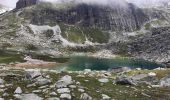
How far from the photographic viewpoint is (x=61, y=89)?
87.7 ft

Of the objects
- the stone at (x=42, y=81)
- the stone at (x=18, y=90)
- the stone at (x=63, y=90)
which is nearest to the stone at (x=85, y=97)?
the stone at (x=63, y=90)

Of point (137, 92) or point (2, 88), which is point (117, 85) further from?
point (2, 88)

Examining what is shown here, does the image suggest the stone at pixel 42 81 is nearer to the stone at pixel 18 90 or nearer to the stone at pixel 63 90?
the stone at pixel 18 90

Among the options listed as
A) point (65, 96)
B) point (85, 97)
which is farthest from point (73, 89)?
point (85, 97)

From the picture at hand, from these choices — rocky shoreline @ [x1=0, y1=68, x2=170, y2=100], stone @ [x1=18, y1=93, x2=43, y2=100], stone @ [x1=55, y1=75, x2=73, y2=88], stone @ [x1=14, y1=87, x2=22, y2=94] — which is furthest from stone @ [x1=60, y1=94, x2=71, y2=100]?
stone @ [x1=14, y1=87, x2=22, y2=94]

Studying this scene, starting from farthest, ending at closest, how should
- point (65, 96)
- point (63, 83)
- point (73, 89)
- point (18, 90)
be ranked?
1. point (63, 83)
2. point (73, 89)
3. point (18, 90)
4. point (65, 96)

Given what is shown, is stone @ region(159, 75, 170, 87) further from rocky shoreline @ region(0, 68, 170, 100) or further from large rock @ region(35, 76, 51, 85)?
large rock @ region(35, 76, 51, 85)

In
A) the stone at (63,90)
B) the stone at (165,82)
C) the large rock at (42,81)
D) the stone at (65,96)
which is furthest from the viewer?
the stone at (165,82)

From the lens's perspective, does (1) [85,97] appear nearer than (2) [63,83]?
Yes

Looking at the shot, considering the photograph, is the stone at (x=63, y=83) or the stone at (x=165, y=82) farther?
the stone at (x=165, y=82)

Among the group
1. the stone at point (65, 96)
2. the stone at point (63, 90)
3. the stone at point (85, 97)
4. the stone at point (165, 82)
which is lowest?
the stone at point (165, 82)

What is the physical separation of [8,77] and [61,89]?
7.10 metres

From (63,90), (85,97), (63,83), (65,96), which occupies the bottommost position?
(85,97)

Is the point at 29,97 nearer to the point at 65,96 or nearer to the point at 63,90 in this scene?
the point at 65,96
